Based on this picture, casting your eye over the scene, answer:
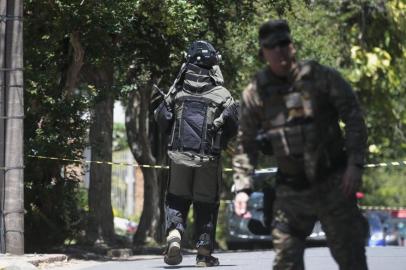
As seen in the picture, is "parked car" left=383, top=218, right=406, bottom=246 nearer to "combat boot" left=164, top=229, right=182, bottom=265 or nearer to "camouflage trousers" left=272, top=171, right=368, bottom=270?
"combat boot" left=164, top=229, right=182, bottom=265

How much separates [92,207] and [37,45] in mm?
4395

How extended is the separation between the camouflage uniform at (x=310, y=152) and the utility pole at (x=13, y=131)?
5178 millimetres

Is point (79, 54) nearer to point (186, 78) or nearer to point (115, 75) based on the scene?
point (115, 75)

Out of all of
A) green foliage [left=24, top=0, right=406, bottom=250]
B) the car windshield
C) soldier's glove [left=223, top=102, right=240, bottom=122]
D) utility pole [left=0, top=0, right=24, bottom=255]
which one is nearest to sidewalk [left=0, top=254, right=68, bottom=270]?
utility pole [left=0, top=0, right=24, bottom=255]

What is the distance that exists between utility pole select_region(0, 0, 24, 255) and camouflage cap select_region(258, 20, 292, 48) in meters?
5.37

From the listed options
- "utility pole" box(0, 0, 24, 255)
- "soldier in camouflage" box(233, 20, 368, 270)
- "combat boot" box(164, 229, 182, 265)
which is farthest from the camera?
"utility pole" box(0, 0, 24, 255)

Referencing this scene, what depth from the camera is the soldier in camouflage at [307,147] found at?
20.0 ft

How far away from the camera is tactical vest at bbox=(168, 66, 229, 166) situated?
1024cm

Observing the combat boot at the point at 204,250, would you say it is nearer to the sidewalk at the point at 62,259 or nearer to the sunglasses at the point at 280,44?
the sidewalk at the point at 62,259

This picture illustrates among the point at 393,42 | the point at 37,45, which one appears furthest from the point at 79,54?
the point at 393,42

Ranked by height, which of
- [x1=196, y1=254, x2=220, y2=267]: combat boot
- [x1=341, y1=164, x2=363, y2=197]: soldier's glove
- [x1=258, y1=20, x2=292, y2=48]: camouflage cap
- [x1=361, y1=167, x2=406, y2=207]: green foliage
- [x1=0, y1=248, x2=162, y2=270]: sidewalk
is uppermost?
[x1=258, y1=20, x2=292, y2=48]: camouflage cap

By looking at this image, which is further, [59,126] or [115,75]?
[115,75]

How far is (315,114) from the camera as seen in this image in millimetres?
6188

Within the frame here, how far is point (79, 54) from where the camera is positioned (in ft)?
43.8
